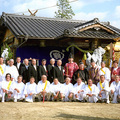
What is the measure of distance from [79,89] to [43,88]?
1.29 m

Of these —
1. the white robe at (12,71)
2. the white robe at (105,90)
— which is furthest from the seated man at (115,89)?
the white robe at (12,71)

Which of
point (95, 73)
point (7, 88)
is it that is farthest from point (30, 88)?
point (95, 73)

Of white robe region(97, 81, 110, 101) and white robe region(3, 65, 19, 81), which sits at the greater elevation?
white robe region(3, 65, 19, 81)

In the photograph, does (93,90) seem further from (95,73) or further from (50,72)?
(50,72)

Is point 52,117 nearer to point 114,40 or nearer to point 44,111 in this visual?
point 44,111

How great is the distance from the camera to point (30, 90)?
8008 mm

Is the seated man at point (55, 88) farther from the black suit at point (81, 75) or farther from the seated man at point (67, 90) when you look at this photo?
the black suit at point (81, 75)

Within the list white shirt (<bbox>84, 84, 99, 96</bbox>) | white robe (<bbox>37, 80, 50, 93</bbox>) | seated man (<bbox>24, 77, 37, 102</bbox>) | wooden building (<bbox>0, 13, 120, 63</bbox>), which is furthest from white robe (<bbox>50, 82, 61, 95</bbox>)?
wooden building (<bbox>0, 13, 120, 63</bbox>)

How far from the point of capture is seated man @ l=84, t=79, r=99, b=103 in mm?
7961

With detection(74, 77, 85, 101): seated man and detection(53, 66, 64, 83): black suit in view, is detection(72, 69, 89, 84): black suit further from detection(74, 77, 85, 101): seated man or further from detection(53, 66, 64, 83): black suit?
detection(53, 66, 64, 83): black suit

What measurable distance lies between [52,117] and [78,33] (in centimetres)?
597

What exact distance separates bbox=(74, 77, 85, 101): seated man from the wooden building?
96.8 inches

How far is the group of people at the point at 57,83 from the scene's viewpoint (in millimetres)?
7961

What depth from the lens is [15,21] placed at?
12.9 m
